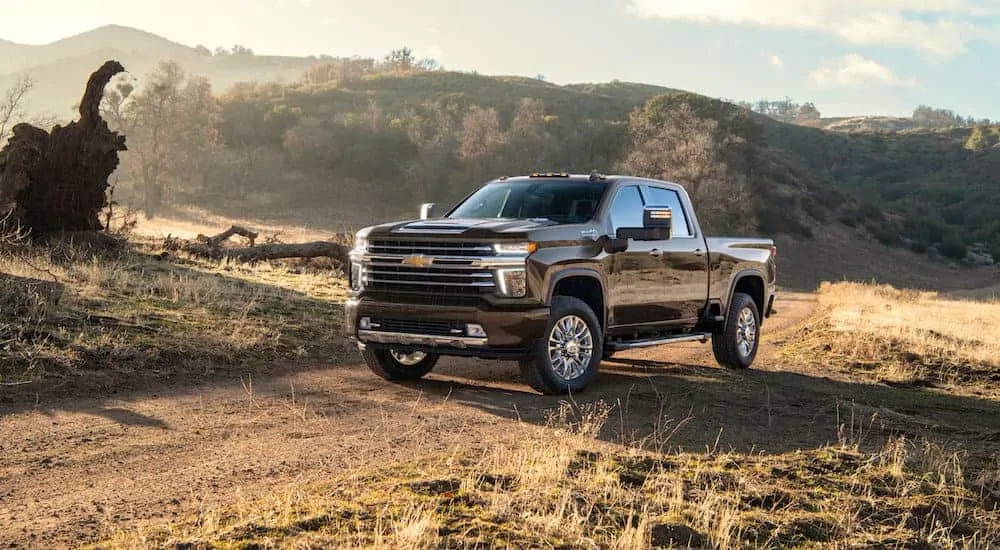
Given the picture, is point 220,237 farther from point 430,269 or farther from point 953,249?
point 953,249

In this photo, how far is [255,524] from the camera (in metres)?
4.85

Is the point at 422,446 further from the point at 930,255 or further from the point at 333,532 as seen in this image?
the point at 930,255

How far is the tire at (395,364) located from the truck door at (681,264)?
2858 millimetres

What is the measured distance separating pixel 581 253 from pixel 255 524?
519 centimetres

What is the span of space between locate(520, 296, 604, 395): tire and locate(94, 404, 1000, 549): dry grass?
181 centimetres

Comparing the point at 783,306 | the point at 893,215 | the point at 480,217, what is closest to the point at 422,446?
the point at 480,217

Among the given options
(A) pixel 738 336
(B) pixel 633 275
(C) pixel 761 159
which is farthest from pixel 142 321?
(C) pixel 761 159

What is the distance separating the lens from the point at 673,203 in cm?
1145

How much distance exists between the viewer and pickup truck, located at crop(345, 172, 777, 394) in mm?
8656

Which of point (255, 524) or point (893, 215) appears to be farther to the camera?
point (893, 215)

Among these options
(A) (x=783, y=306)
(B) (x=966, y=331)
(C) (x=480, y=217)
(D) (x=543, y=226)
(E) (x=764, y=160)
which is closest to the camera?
(D) (x=543, y=226)

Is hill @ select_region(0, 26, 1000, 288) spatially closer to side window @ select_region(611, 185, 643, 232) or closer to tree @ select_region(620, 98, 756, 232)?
tree @ select_region(620, 98, 756, 232)

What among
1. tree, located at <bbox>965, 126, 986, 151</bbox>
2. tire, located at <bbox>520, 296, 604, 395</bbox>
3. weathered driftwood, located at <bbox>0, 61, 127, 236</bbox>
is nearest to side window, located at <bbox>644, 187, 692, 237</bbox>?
tire, located at <bbox>520, 296, 604, 395</bbox>

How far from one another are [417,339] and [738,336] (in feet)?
17.1
